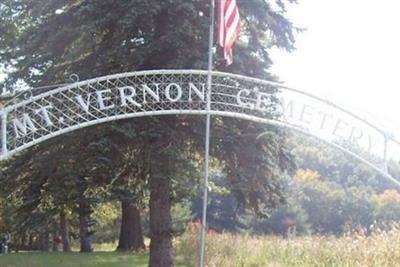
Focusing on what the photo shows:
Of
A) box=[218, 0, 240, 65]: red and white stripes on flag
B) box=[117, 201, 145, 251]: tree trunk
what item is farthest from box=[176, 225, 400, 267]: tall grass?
box=[117, 201, 145, 251]: tree trunk

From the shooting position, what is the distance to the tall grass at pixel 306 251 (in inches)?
501

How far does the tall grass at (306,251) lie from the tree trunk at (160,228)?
3.76ft

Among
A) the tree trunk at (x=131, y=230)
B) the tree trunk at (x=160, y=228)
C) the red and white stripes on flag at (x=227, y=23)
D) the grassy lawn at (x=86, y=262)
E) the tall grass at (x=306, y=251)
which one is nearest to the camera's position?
the red and white stripes on flag at (x=227, y=23)

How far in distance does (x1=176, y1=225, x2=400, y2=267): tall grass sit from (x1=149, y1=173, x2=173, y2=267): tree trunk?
1.15 meters

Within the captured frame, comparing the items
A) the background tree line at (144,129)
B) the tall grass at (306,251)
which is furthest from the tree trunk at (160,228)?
the tall grass at (306,251)

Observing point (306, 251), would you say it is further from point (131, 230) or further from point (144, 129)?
point (131, 230)

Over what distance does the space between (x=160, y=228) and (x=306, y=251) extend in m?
3.31

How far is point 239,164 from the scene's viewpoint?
1482cm

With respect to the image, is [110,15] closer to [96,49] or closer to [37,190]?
[96,49]

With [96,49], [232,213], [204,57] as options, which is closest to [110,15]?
[96,49]

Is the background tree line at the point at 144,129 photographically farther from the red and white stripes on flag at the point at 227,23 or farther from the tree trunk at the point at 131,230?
the tree trunk at the point at 131,230

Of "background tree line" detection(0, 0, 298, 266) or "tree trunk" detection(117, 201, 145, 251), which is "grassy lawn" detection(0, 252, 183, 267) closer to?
"background tree line" detection(0, 0, 298, 266)

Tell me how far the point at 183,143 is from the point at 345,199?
5081 centimetres

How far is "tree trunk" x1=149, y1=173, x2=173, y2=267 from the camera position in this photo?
14.7 metres
